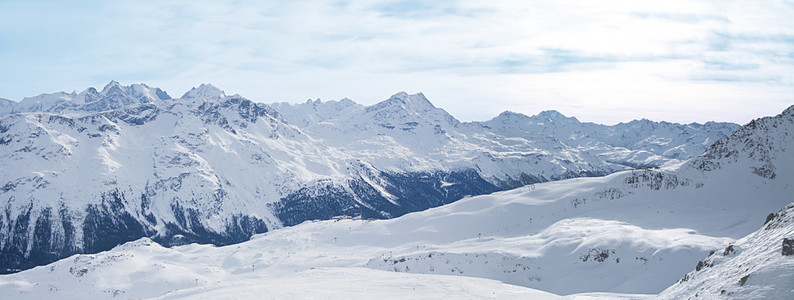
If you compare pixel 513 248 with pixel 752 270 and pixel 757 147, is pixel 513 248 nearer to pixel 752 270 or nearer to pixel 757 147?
pixel 752 270

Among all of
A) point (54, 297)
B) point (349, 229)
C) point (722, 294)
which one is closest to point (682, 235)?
point (722, 294)

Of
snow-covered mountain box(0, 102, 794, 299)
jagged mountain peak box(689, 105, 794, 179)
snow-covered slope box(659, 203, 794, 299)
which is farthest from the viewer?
jagged mountain peak box(689, 105, 794, 179)

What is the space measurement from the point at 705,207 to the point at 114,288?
3210 inches

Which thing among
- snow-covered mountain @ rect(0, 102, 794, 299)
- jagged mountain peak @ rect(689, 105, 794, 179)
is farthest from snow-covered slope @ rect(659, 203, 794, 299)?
jagged mountain peak @ rect(689, 105, 794, 179)

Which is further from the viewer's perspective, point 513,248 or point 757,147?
point 757,147

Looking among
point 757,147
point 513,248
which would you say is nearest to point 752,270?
point 513,248

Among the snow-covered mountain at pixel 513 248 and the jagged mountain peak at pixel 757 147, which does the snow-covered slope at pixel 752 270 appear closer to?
the snow-covered mountain at pixel 513 248

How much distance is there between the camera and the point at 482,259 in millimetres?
55781

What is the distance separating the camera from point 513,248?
2286 inches

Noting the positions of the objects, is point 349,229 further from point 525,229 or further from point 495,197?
point 525,229

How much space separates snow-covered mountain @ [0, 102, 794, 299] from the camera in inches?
1644

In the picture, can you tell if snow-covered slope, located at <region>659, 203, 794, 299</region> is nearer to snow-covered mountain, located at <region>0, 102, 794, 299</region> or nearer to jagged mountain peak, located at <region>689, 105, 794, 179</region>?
snow-covered mountain, located at <region>0, 102, 794, 299</region>

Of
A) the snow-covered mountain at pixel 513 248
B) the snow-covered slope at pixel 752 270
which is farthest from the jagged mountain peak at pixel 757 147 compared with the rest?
the snow-covered slope at pixel 752 270

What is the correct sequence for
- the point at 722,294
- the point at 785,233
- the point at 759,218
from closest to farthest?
the point at 722,294, the point at 785,233, the point at 759,218
